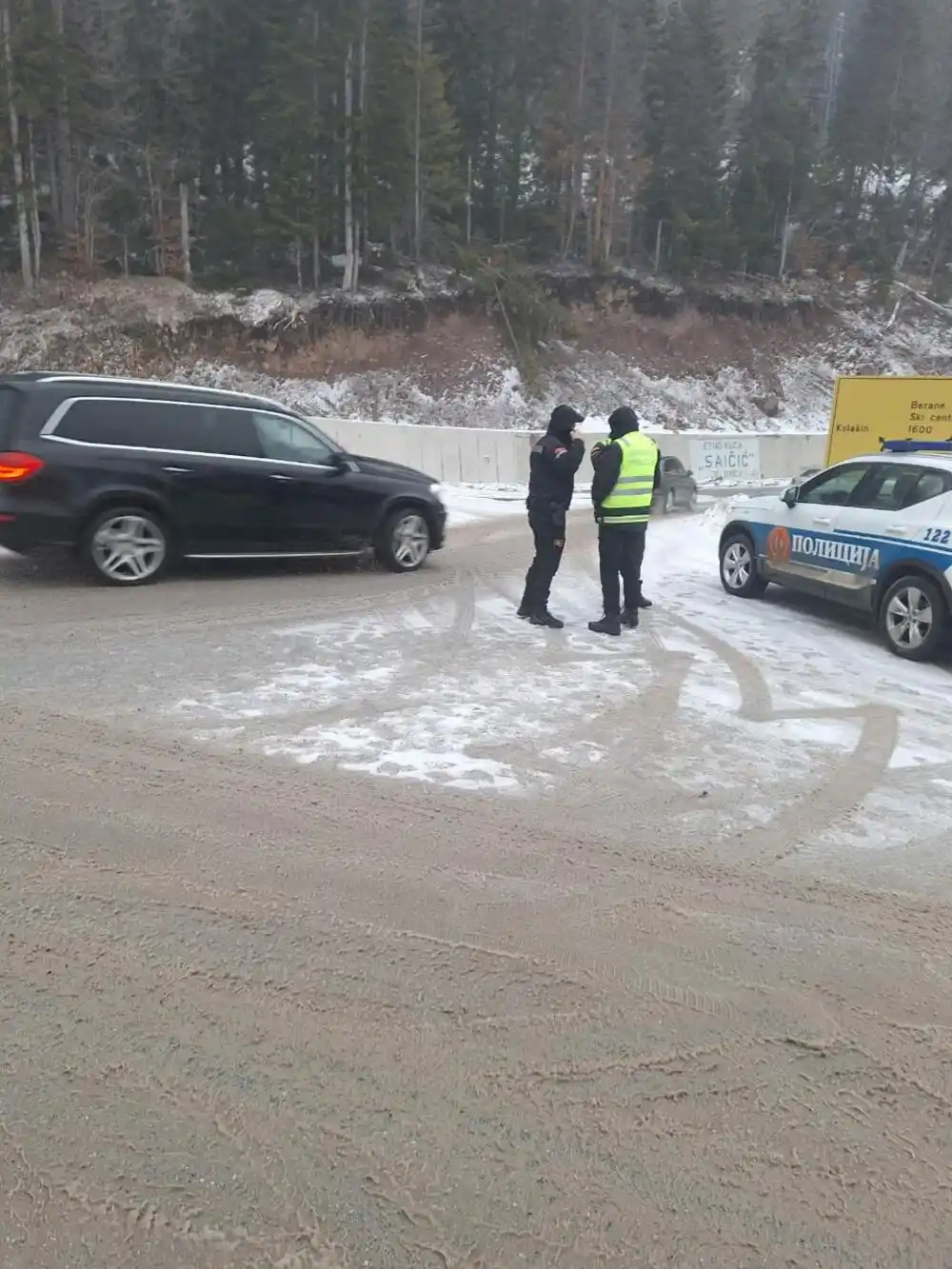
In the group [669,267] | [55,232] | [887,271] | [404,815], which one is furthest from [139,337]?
[887,271]

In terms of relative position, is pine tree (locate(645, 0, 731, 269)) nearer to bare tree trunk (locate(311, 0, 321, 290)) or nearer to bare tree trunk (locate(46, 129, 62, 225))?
bare tree trunk (locate(311, 0, 321, 290))

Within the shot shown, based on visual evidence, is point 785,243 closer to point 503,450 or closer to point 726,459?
point 726,459

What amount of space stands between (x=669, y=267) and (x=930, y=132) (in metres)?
20.4

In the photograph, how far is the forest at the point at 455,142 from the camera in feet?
117

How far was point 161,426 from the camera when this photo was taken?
29.2 feet

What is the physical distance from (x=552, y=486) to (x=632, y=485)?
26.3 inches

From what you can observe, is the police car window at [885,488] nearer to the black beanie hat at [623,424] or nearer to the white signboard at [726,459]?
the black beanie hat at [623,424]

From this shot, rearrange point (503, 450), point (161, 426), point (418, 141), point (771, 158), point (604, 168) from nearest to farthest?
point (161, 426) → point (503, 450) → point (418, 141) → point (604, 168) → point (771, 158)

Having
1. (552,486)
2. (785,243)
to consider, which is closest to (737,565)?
(552,486)

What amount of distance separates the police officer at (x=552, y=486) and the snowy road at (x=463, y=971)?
1937mm

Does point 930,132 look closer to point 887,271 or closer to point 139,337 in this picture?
point 887,271

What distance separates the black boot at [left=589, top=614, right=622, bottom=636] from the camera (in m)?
8.05

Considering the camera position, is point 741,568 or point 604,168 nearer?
point 741,568

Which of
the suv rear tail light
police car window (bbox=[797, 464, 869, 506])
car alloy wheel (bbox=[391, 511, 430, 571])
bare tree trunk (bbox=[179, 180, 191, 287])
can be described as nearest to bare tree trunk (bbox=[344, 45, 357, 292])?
bare tree trunk (bbox=[179, 180, 191, 287])
